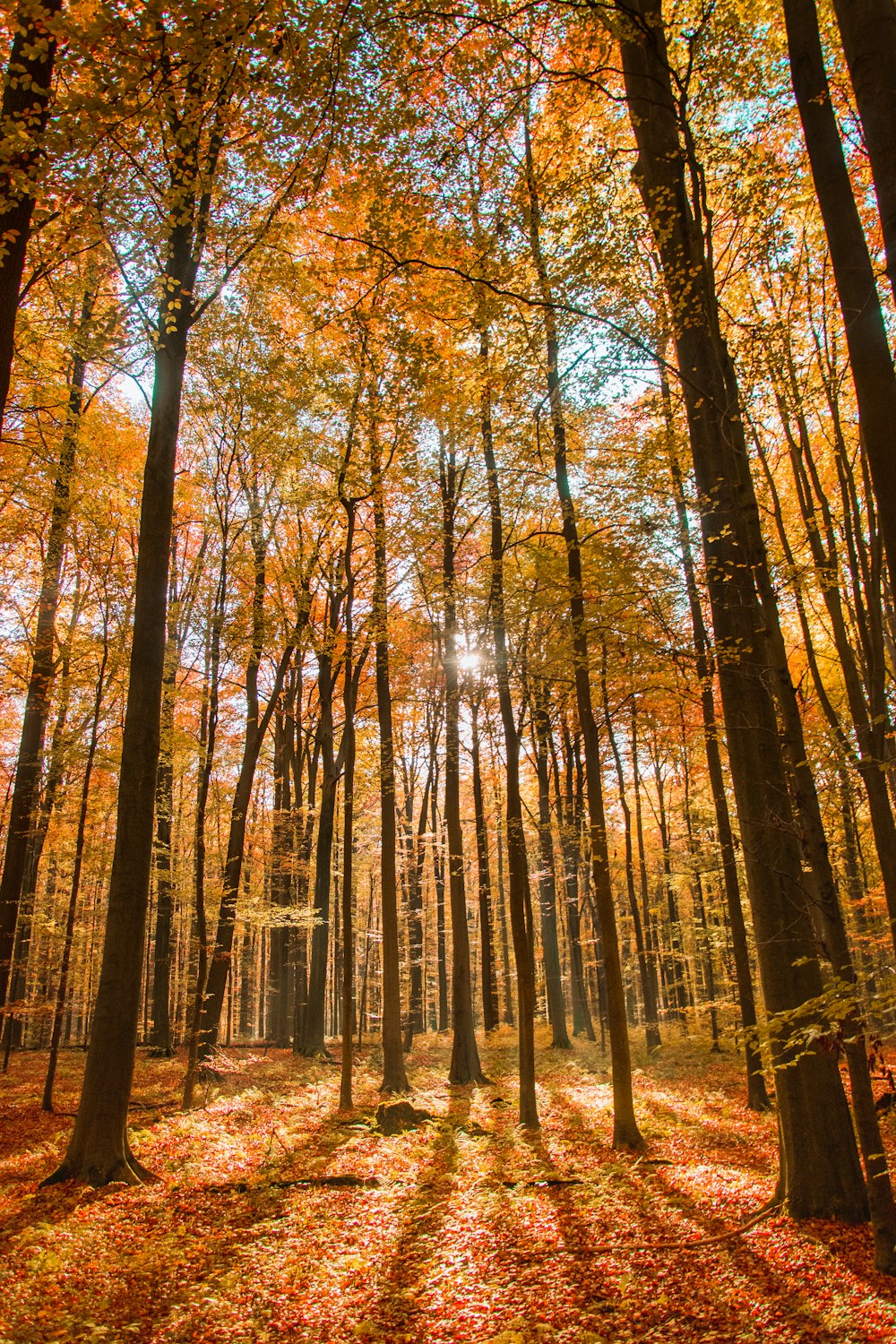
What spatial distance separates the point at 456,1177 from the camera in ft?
25.7

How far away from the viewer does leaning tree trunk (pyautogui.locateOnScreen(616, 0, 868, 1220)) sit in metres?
5.52

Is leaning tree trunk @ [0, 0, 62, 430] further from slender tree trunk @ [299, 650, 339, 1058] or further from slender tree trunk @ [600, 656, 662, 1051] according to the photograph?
slender tree trunk @ [600, 656, 662, 1051]

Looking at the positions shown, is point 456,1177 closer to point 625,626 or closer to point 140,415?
point 625,626

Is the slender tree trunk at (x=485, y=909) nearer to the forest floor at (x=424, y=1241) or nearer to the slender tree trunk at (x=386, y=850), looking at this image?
the slender tree trunk at (x=386, y=850)

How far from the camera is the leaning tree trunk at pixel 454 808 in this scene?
12992mm

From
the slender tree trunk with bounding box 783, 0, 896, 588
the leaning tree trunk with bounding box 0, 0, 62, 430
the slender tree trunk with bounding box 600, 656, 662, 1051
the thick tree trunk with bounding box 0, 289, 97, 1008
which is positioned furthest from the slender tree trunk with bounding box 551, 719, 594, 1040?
the leaning tree trunk with bounding box 0, 0, 62, 430

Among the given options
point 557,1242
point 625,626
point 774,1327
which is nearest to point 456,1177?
point 557,1242

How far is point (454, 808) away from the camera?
1344cm

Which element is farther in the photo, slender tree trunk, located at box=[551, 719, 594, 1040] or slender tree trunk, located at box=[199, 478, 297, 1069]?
slender tree trunk, located at box=[551, 719, 594, 1040]

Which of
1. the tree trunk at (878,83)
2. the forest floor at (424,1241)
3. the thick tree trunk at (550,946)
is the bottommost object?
the forest floor at (424,1241)

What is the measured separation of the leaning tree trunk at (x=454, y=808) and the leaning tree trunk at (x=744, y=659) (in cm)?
665

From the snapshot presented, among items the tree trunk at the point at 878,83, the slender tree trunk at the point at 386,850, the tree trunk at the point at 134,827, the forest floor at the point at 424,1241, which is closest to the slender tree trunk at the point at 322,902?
the slender tree trunk at the point at 386,850

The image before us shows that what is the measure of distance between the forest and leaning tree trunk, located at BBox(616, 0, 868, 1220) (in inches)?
1.8

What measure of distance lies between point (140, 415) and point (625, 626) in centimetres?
1369
